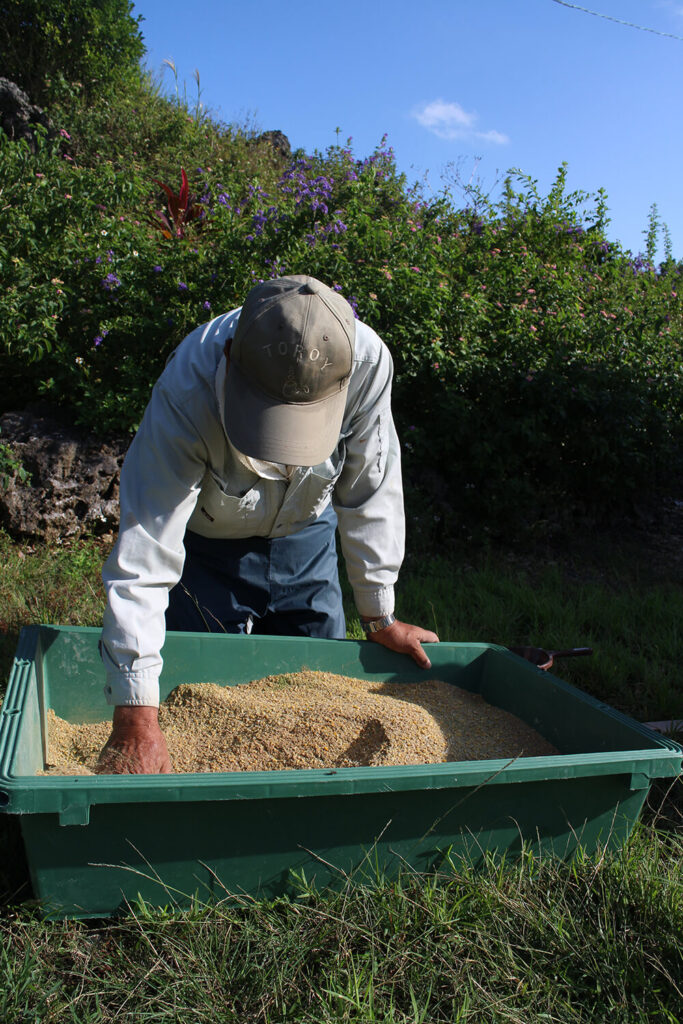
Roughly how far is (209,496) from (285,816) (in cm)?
92

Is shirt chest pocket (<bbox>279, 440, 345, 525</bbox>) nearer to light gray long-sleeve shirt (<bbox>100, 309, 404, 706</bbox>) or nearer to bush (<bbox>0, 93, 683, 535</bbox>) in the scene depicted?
light gray long-sleeve shirt (<bbox>100, 309, 404, 706</bbox>)

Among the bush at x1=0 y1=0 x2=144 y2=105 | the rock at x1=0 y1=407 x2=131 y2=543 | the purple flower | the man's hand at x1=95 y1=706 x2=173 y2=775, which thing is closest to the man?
the man's hand at x1=95 y1=706 x2=173 y2=775

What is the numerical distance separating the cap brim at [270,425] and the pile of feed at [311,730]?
0.81 m

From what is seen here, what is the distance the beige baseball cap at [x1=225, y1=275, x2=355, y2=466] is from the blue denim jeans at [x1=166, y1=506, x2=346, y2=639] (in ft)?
2.52

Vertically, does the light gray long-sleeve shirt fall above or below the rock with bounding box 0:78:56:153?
below

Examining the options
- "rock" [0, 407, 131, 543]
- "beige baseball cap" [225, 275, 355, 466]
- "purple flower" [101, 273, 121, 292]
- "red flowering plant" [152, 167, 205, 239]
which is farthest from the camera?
"red flowering plant" [152, 167, 205, 239]

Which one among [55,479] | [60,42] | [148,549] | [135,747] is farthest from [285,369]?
[60,42]

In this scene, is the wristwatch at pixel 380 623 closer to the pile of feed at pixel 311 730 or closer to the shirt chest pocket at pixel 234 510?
the pile of feed at pixel 311 730

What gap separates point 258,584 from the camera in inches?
97.5

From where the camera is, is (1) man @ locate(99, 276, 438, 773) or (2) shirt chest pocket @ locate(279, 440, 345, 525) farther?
(2) shirt chest pocket @ locate(279, 440, 345, 525)

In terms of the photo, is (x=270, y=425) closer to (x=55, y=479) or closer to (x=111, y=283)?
(x=55, y=479)

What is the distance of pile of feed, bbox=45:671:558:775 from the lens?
2010mm

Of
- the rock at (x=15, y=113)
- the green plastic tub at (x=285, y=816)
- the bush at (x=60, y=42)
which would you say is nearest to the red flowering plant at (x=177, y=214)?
the rock at (x=15, y=113)

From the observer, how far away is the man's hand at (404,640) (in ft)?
7.82
